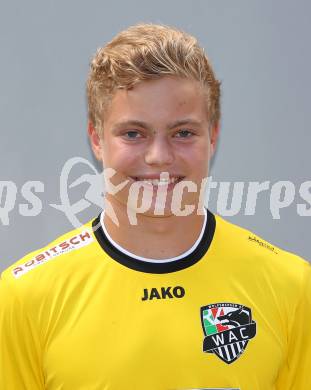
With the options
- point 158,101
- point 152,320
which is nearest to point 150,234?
point 152,320

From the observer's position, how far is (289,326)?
1375mm

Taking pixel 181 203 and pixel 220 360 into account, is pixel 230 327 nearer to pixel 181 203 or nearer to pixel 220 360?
pixel 220 360

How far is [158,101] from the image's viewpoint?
124cm

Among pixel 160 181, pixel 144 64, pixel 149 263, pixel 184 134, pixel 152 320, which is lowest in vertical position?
pixel 152 320

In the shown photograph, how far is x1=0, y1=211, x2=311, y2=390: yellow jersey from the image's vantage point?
1.27 m

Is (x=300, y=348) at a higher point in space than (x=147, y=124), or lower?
lower

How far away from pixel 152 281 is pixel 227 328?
207mm

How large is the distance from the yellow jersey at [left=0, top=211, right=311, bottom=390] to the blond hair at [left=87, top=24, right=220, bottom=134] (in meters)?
0.33

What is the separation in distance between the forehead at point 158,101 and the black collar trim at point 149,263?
0.98ft

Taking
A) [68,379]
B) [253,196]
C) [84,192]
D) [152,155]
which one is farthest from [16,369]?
[253,196]

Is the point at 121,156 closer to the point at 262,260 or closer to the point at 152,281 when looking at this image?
the point at 152,281

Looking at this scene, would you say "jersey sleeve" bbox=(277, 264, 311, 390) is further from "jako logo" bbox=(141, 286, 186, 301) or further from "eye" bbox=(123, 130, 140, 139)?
"eye" bbox=(123, 130, 140, 139)

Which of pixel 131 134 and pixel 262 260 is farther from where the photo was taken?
pixel 262 260

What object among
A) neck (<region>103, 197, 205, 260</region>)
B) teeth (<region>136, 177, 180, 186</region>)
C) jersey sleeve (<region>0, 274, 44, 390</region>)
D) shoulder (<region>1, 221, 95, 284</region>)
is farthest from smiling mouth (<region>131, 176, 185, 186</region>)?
jersey sleeve (<region>0, 274, 44, 390</region>)
